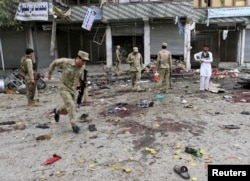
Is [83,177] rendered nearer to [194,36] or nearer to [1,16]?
[1,16]

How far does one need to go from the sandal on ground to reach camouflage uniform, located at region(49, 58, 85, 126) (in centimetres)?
264

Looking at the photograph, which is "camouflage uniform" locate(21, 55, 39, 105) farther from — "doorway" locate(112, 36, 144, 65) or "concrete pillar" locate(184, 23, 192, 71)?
"concrete pillar" locate(184, 23, 192, 71)

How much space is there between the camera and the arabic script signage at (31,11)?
15625 millimetres

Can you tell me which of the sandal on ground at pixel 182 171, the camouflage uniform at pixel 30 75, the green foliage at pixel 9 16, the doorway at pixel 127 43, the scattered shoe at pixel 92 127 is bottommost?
the sandal on ground at pixel 182 171

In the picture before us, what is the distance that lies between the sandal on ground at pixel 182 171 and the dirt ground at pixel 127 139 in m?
0.07

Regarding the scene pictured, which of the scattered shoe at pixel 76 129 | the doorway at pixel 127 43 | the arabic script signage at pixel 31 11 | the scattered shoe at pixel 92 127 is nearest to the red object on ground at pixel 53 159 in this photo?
the scattered shoe at pixel 76 129

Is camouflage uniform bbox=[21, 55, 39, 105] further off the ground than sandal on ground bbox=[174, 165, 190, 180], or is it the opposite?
camouflage uniform bbox=[21, 55, 39, 105]

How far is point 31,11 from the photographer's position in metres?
15.7

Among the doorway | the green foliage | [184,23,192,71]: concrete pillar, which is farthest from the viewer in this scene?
the doorway

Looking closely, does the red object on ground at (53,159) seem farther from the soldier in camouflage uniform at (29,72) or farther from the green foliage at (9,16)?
the green foliage at (9,16)

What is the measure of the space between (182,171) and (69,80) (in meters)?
3.18

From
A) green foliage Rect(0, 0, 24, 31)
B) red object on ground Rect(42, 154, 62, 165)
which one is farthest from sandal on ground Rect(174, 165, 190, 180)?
green foliage Rect(0, 0, 24, 31)

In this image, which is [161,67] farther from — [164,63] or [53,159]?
[53,159]

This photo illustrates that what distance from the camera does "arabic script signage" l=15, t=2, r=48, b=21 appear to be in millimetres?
15625
